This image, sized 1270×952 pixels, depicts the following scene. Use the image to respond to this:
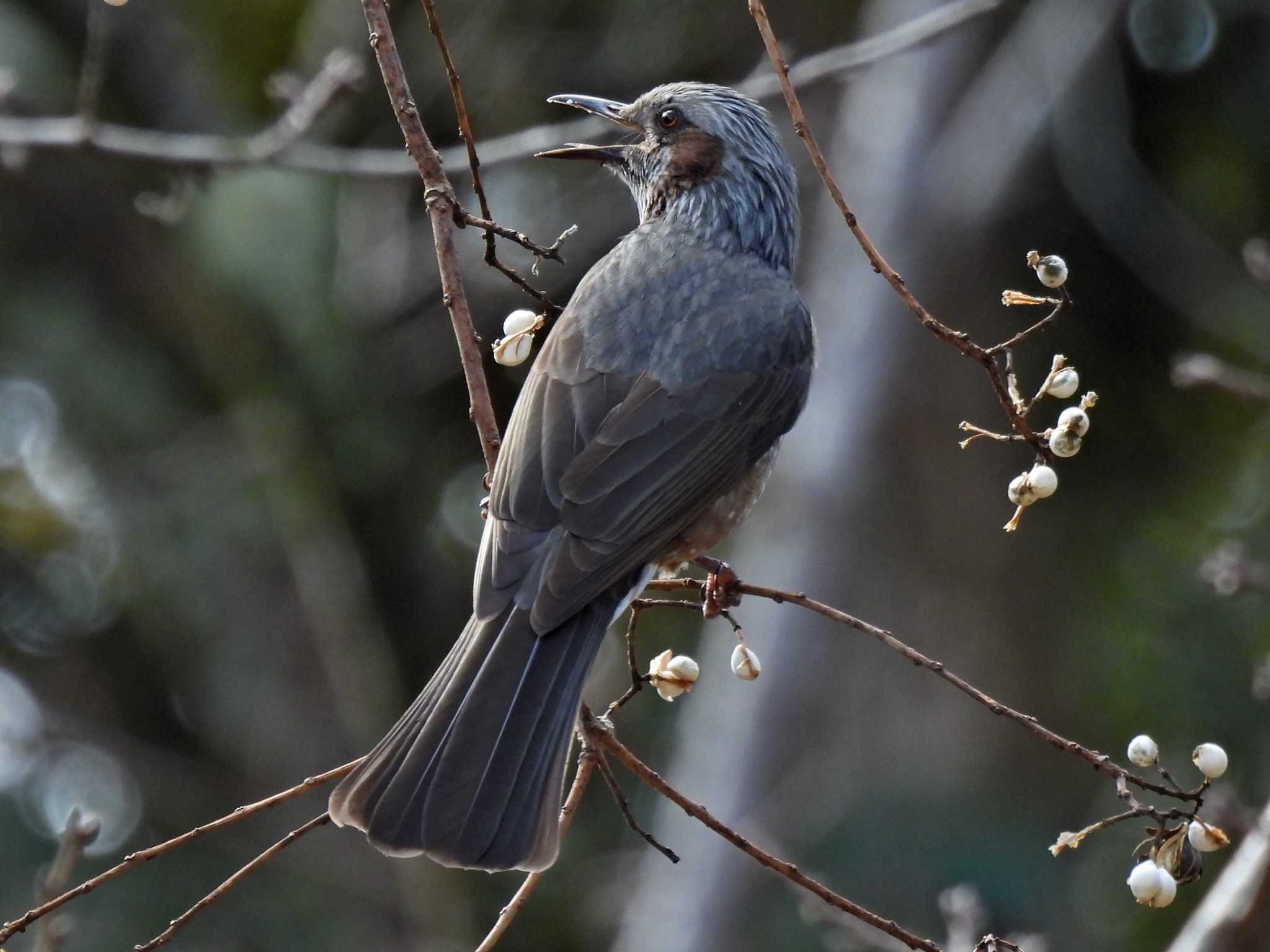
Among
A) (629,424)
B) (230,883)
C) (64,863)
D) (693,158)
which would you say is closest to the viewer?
(230,883)

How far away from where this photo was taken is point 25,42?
7.27 m

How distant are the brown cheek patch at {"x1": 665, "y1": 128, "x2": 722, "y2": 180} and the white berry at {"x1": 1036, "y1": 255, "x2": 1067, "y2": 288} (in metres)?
2.12

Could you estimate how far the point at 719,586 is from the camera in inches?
144

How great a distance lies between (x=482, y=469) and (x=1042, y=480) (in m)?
5.28

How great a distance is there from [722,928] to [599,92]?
4.13 m

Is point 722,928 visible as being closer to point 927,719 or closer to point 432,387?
point 927,719

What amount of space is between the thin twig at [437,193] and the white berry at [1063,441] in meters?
1.06

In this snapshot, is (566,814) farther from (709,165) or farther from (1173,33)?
(1173,33)

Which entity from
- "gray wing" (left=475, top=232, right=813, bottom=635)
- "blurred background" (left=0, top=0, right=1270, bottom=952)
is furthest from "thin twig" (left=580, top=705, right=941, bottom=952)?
"blurred background" (left=0, top=0, right=1270, bottom=952)

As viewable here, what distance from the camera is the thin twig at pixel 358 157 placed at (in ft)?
14.3

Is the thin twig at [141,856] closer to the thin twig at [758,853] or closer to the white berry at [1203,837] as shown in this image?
the thin twig at [758,853]

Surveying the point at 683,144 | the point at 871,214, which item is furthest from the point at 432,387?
the point at 683,144

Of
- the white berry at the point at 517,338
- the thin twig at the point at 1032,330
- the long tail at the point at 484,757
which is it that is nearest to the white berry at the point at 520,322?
the white berry at the point at 517,338

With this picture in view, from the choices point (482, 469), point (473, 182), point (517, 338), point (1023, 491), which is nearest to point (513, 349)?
point (517, 338)
